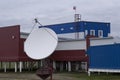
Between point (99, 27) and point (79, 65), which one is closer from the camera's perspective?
point (79, 65)

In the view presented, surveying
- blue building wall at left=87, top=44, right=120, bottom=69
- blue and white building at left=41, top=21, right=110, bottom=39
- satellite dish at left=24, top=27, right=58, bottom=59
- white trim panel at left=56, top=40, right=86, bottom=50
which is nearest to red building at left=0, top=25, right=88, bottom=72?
white trim panel at left=56, top=40, right=86, bottom=50

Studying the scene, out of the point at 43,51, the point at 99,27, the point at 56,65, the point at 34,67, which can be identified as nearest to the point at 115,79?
the point at 43,51

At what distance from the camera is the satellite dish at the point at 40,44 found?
1592 inches

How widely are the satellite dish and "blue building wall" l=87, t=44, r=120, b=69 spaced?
17.0 feet

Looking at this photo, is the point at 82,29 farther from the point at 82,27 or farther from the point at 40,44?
the point at 40,44

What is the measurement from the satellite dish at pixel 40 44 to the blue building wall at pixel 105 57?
5172 millimetres

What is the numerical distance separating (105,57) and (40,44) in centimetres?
782

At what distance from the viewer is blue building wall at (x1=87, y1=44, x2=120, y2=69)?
4128cm

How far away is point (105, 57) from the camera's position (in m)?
42.9

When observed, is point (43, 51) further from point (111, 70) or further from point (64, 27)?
point (64, 27)

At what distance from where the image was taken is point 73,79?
38.2 meters

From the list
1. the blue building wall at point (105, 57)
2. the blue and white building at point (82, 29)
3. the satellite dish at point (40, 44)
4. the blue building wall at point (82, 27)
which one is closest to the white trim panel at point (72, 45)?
the blue building wall at point (105, 57)

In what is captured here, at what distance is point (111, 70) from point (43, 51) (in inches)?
318

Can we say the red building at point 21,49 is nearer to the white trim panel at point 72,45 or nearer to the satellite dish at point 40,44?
the white trim panel at point 72,45
